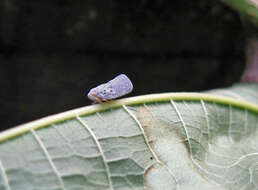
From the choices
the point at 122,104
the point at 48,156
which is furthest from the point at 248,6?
the point at 48,156

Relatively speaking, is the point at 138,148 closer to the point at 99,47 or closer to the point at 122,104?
the point at 122,104

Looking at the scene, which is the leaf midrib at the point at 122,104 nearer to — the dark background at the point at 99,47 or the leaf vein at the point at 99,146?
the leaf vein at the point at 99,146

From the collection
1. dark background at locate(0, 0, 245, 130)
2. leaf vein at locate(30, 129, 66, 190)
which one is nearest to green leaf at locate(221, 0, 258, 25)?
dark background at locate(0, 0, 245, 130)

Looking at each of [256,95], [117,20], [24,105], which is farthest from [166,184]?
[24,105]

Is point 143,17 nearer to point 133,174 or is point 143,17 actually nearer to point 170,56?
point 170,56

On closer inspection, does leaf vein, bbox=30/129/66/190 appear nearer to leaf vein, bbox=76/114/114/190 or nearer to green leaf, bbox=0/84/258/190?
green leaf, bbox=0/84/258/190
